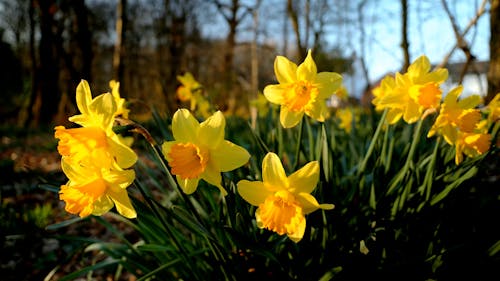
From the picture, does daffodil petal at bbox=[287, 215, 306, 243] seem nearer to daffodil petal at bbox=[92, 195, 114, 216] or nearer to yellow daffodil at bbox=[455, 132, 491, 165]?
daffodil petal at bbox=[92, 195, 114, 216]

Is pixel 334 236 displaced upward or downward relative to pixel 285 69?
downward

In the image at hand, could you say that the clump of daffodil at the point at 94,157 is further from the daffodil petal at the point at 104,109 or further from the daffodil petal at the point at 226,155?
the daffodil petal at the point at 226,155

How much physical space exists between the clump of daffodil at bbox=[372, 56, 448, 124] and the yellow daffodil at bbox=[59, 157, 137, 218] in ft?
2.68

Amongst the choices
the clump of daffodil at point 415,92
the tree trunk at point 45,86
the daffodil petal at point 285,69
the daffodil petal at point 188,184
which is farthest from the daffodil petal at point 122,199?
the tree trunk at point 45,86

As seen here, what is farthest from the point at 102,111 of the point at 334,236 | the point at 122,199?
the point at 334,236

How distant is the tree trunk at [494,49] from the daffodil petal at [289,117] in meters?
1.93

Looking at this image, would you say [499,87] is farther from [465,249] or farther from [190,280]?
[190,280]

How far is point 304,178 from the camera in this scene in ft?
2.78

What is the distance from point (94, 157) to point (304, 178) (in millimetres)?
473

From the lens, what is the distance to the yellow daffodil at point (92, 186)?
81 cm

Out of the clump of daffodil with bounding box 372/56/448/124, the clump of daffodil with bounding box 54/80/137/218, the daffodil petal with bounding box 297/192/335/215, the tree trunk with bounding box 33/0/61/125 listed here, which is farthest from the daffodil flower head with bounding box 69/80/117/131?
the tree trunk with bounding box 33/0/61/125

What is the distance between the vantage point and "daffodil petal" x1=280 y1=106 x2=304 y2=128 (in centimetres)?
103

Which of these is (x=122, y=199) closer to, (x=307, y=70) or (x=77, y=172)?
(x=77, y=172)

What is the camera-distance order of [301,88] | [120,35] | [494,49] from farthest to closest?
[120,35], [494,49], [301,88]
